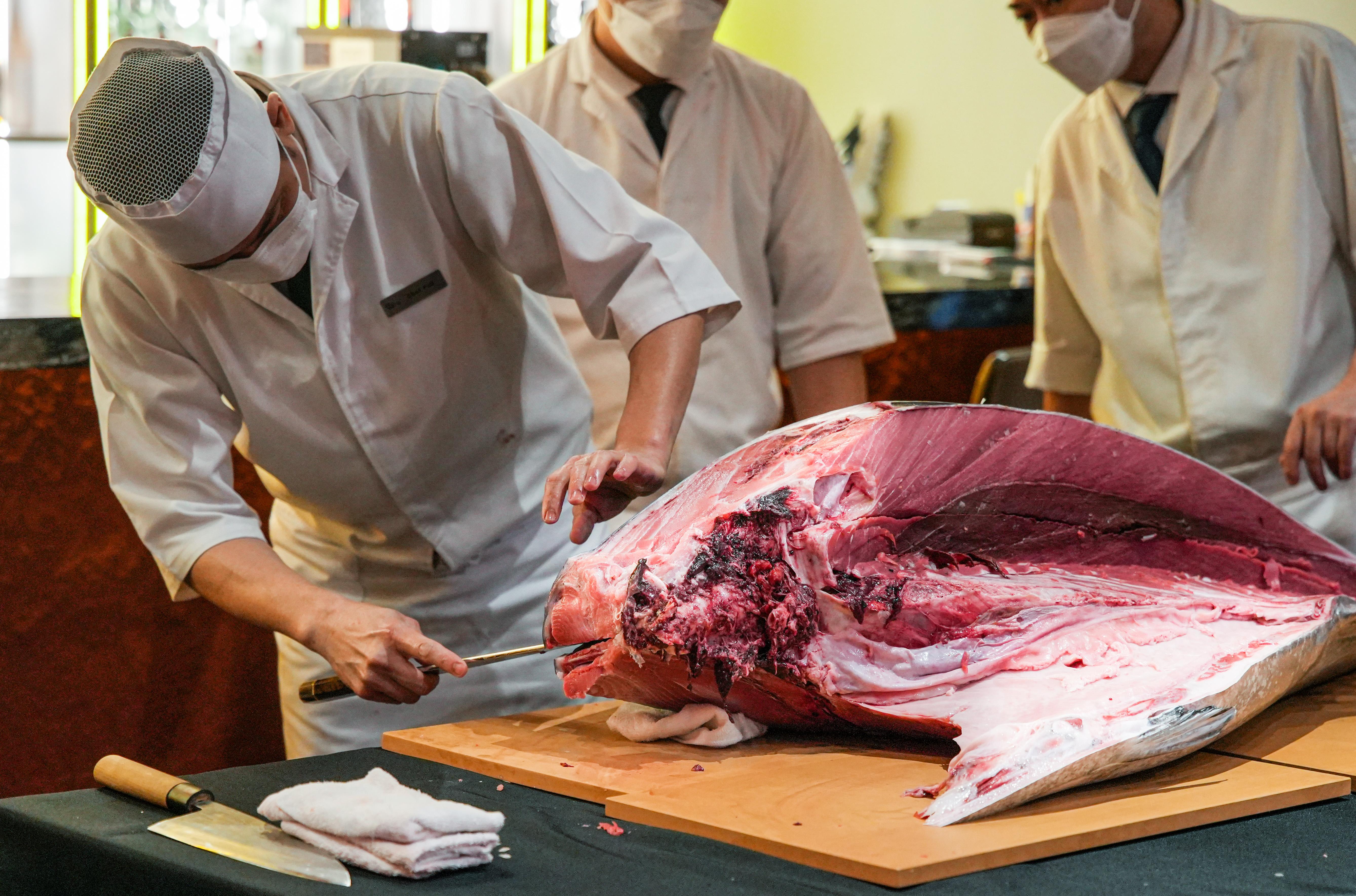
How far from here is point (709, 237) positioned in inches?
97.1

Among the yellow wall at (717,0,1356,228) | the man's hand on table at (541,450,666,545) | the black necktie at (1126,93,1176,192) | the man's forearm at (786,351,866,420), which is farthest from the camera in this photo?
the yellow wall at (717,0,1356,228)

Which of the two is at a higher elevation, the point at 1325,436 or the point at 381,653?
the point at 1325,436

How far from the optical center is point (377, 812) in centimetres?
108

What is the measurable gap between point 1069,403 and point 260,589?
179 centimetres

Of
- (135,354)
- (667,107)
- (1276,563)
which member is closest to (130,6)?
(667,107)

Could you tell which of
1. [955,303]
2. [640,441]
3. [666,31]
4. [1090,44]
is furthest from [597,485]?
[955,303]

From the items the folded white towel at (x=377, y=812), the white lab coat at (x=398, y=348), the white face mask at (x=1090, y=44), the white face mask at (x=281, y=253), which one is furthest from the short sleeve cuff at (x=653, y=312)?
the white face mask at (x=1090, y=44)

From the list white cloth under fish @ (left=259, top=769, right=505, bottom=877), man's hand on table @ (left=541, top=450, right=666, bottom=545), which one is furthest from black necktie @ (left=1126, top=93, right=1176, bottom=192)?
white cloth under fish @ (left=259, top=769, right=505, bottom=877)

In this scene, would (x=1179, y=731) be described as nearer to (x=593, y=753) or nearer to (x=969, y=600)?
(x=969, y=600)

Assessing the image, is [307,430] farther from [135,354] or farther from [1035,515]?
[1035,515]

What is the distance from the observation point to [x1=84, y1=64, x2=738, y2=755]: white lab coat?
172 centimetres

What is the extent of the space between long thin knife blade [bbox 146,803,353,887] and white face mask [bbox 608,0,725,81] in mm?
1568

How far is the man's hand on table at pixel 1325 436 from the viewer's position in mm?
1999

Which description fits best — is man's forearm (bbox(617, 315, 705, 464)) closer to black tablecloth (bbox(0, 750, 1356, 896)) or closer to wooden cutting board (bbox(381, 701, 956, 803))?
wooden cutting board (bbox(381, 701, 956, 803))
